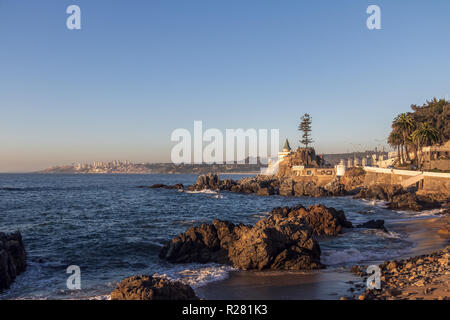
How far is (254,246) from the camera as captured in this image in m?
15.7

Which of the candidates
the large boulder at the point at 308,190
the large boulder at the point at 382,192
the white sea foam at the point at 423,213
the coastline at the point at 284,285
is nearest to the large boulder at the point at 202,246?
the coastline at the point at 284,285

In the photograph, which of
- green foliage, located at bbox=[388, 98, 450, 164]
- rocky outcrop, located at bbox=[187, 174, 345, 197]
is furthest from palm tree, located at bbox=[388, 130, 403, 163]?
rocky outcrop, located at bbox=[187, 174, 345, 197]

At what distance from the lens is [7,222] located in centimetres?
3141

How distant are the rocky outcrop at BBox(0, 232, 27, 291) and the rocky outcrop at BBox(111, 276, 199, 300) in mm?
6407

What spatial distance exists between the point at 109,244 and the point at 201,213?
16.3m

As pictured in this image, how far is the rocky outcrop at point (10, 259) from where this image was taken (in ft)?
44.5

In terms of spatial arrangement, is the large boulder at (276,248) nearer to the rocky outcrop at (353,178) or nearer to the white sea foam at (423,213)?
the white sea foam at (423,213)

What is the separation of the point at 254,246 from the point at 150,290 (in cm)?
686

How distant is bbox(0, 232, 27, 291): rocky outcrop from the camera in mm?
13562

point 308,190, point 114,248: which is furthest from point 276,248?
point 308,190

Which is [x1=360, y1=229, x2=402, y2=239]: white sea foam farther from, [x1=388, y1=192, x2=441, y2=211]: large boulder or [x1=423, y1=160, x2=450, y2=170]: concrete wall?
[x1=423, y1=160, x2=450, y2=170]: concrete wall
